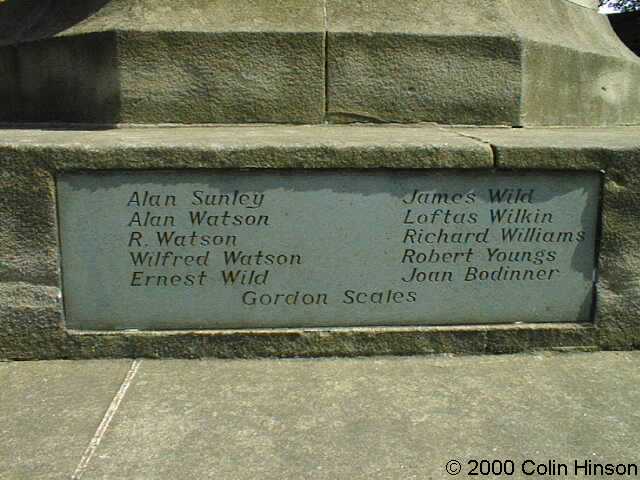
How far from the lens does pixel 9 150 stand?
2428 mm

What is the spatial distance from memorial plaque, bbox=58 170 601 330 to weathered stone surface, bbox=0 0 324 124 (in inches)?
32.5

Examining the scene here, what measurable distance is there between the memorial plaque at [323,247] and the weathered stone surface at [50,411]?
0.23 m

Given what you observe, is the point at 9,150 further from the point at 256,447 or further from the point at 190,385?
the point at 256,447

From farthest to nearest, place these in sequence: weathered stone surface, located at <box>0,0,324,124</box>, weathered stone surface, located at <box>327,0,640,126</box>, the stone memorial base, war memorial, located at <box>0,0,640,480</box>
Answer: weathered stone surface, located at <box>327,0,640,126</box>
weathered stone surface, located at <box>0,0,324,124</box>
the stone memorial base
war memorial, located at <box>0,0,640,480</box>

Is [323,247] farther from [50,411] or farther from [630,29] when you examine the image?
[630,29]

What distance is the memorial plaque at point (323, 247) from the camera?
253cm

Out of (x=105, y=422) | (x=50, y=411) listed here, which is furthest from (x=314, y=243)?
(x=50, y=411)

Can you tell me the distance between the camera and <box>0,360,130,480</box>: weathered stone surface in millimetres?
1854

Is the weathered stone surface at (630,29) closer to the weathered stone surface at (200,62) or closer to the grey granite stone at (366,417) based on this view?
the weathered stone surface at (200,62)

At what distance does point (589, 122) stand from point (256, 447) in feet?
10.3

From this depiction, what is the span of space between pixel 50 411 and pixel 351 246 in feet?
4.20

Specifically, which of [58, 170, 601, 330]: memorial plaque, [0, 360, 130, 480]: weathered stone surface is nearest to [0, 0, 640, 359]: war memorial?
[58, 170, 601, 330]: memorial plaque

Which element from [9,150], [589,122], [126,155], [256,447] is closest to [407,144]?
[126,155]

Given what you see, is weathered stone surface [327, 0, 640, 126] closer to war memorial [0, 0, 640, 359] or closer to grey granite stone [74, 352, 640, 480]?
war memorial [0, 0, 640, 359]
